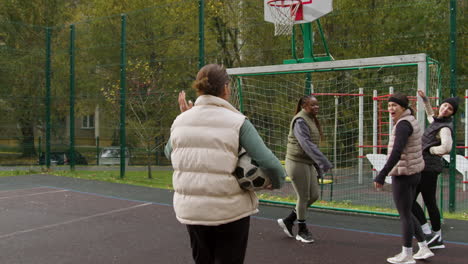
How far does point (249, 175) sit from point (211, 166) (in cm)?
23

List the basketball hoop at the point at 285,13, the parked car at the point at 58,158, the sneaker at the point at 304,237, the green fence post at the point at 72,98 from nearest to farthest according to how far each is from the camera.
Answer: the sneaker at the point at 304,237
the basketball hoop at the point at 285,13
the green fence post at the point at 72,98
the parked car at the point at 58,158

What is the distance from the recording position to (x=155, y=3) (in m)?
20.4

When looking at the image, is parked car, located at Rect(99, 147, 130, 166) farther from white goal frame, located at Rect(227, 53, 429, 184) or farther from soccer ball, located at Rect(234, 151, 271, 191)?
soccer ball, located at Rect(234, 151, 271, 191)

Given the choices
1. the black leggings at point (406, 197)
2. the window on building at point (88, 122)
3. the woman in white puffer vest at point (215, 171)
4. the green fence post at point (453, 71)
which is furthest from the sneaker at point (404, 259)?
the window on building at point (88, 122)

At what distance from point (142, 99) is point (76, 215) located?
24.0ft

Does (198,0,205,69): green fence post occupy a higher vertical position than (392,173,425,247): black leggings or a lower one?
higher

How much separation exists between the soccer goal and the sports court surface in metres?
1.45

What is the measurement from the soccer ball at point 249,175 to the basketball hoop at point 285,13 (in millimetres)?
5357

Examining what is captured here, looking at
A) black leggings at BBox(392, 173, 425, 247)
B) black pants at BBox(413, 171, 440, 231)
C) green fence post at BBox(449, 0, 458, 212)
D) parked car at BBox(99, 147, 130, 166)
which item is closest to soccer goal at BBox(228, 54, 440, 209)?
green fence post at BBox(449, 0, 458, 212)

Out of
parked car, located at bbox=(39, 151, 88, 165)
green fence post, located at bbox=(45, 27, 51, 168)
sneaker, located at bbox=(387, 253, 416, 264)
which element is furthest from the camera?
parked car, located at bbox=(39, 151, 88, 165)

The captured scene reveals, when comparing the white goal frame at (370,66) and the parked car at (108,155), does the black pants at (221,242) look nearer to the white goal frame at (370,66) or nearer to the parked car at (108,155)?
the white goal frame at (370,66)

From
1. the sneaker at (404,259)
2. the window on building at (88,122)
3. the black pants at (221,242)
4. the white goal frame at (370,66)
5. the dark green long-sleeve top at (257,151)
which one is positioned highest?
the white goal frame at (370,66)

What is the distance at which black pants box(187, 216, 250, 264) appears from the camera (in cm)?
274

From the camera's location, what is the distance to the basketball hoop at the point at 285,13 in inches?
301
